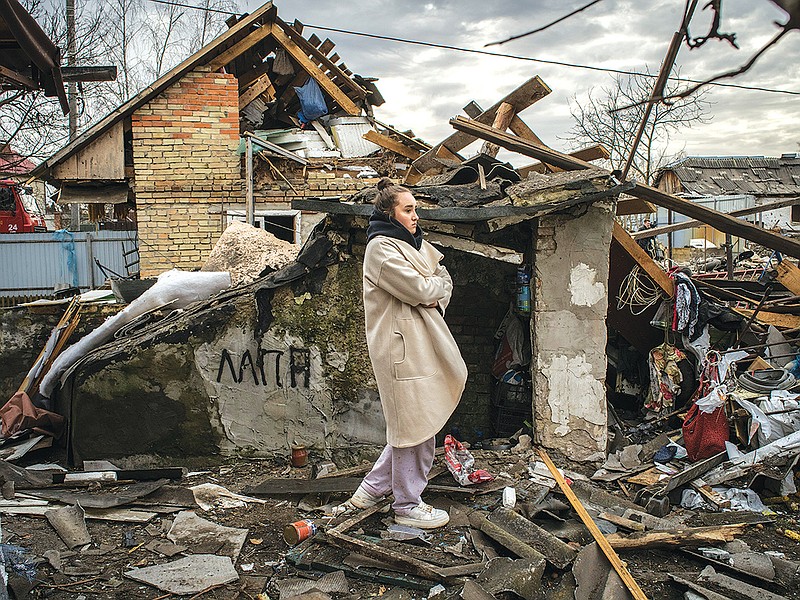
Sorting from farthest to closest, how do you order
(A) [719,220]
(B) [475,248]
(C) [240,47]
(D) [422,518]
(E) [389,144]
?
(C) [240,47]
(E) [389,144]
(A) [719,220]
(B) [475,248]
(D) [422,518]

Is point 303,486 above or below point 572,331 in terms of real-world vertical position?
below

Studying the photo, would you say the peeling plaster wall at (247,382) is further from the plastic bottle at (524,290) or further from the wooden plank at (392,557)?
the wooden plank at (392,557)

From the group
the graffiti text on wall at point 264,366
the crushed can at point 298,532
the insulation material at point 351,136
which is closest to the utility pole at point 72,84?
the insulation material at point 351,136

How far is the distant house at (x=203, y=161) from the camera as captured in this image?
13383 mm

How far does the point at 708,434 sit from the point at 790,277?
9.83 feet

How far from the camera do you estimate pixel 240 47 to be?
45.3 ft

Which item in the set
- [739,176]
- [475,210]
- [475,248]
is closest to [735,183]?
[739,176]

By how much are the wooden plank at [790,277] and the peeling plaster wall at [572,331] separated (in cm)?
304

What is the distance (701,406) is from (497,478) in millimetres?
1796

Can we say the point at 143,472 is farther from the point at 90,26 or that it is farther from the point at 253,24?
the point at 90,26

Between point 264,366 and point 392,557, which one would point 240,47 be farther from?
point 392,557

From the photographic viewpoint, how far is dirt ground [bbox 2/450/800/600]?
3809 millimetres

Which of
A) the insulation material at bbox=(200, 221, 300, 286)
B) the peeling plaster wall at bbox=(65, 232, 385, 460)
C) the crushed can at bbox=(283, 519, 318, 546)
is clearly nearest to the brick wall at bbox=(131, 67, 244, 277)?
the insulation material at bbox=(200, 221, 300, 286)

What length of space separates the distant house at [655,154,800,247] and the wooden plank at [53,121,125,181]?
832 inches
